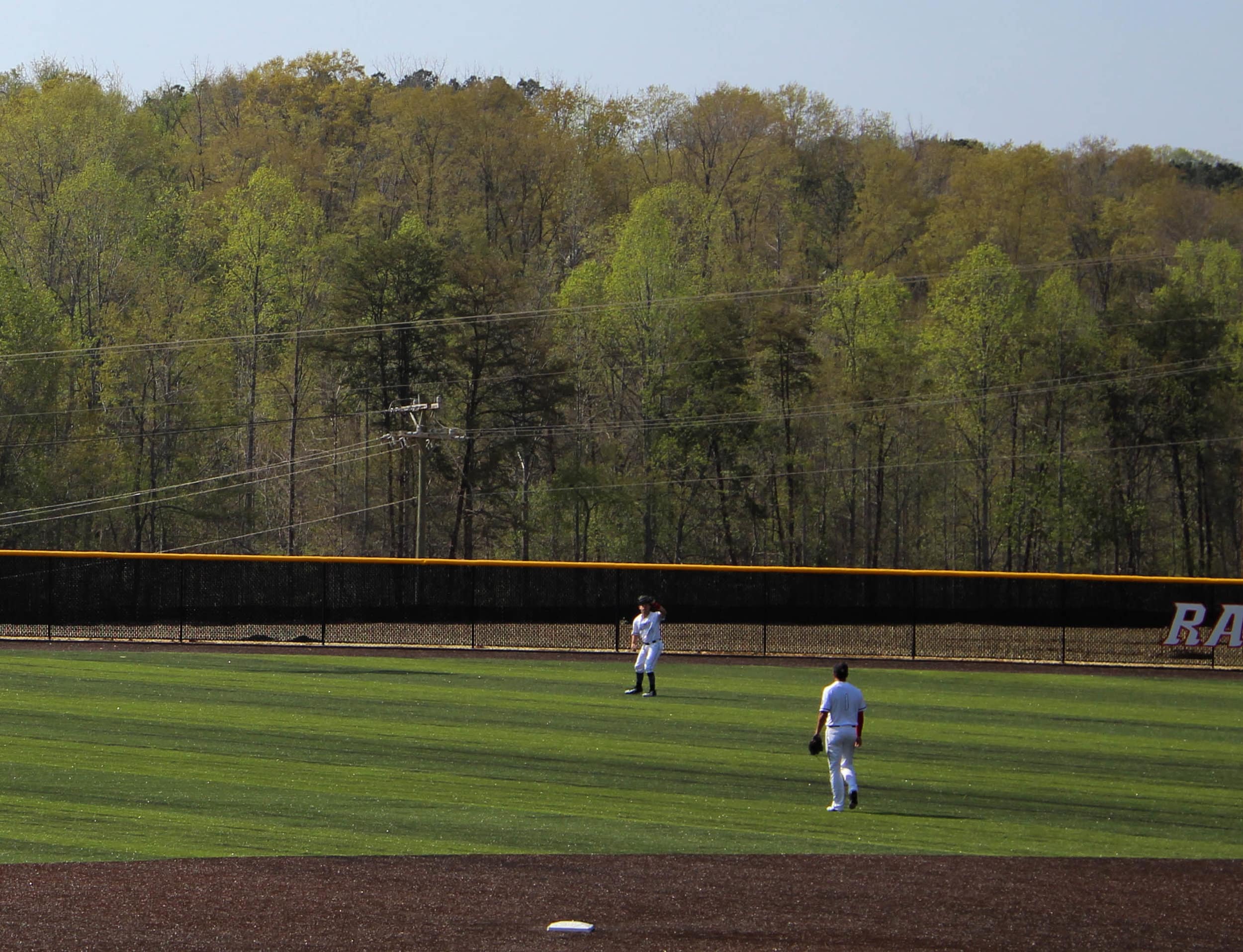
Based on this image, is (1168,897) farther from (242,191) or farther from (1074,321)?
(242,191)

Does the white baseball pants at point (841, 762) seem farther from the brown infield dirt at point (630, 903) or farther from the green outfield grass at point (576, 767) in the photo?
the brown infield dirt at point (630, 903)

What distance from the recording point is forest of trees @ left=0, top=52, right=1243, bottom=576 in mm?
68875

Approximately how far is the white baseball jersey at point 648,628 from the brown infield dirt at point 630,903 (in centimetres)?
1232

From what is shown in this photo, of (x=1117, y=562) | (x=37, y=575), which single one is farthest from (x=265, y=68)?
(x=37, y=575)

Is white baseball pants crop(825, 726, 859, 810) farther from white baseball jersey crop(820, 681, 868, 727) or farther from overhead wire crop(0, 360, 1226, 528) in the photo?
overhead wire crop(0, 360, 1226, 528)

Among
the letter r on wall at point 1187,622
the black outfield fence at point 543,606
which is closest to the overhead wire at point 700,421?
the black outfield fence at point 543,606

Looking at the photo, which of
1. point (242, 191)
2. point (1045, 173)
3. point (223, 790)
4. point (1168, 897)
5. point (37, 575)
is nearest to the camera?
point (1168, 897)

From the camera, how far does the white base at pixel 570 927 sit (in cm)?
1094

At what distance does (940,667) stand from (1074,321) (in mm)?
45693

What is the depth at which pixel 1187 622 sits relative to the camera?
34562 millimetres

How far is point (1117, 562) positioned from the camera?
73.2 metres

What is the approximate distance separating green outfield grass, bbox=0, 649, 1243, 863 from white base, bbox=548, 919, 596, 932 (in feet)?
9.26

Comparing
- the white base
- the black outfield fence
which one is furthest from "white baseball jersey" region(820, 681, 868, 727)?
the black outfield fence

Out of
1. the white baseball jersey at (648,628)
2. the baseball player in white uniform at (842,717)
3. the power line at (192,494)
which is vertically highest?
the power line at (192,494)
